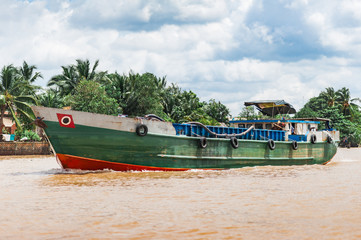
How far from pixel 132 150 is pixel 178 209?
8340 millimetres

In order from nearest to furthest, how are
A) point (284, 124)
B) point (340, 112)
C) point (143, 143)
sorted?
point (143, 143)
point (284, 124)
point (340, 112)

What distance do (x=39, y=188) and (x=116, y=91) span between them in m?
30.4

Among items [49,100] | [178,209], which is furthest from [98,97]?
[178,209]

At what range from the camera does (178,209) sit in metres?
9.02

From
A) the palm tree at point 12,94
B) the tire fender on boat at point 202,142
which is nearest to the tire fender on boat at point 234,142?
the tire fender on boat at point 202,142

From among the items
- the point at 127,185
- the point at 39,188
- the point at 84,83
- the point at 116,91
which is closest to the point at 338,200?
the point at 127,185

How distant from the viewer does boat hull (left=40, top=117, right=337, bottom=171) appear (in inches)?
651

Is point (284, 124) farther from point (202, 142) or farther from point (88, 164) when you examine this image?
point (88, 164)

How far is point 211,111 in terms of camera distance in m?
53.2

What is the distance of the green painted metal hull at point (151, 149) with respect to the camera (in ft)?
54.2

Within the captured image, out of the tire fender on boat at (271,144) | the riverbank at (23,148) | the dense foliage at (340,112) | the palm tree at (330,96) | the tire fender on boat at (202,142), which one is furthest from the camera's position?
the palm tree at (330,96)

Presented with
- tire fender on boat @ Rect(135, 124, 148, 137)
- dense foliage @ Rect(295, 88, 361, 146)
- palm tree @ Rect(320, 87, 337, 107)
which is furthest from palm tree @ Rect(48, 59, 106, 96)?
palm tree @ Rect(320, 87, 337, 107)

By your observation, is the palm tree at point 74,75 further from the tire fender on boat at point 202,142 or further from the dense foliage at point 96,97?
the tire fender on boat at point 202,142

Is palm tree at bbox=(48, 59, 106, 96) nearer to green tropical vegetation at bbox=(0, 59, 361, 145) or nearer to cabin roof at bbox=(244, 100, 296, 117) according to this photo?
green tropical vegetation at bbox=(0, 59, 361, 145)
